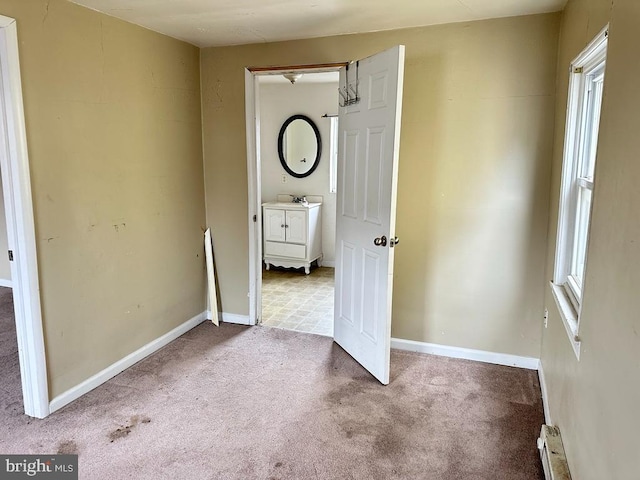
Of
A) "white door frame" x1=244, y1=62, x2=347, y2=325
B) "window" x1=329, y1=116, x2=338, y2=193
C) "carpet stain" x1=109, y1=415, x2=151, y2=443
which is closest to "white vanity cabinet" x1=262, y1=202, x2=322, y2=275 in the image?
"window" x1=329, y1=116, x2=338, y2=193

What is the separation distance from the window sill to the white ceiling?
5.19ft

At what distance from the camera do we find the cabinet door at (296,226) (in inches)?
211

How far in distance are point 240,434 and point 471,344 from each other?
1.73 meters

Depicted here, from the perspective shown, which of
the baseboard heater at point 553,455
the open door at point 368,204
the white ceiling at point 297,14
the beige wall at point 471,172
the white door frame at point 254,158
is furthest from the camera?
the white door frame at point 254,158

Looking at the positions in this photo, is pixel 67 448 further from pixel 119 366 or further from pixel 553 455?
pixel 553 455

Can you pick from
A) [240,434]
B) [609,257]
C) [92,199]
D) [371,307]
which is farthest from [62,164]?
[609,257]

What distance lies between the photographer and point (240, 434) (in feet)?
7.52

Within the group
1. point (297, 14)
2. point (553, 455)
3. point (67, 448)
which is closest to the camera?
point (553, 455)

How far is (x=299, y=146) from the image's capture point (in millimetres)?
5711

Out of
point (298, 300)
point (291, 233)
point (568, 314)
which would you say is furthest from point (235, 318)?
point (568, 314)

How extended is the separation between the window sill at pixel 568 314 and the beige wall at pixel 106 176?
2.54m

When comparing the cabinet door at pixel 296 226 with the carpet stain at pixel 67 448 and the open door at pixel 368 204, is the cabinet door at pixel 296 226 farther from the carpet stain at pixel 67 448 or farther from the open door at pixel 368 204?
the carpet stain at pixel 67 448

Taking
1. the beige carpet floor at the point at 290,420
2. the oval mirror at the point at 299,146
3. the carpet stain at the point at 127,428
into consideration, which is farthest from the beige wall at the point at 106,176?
the oval mirror at the point at 299,146

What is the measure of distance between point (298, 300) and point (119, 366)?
1.92 meters
